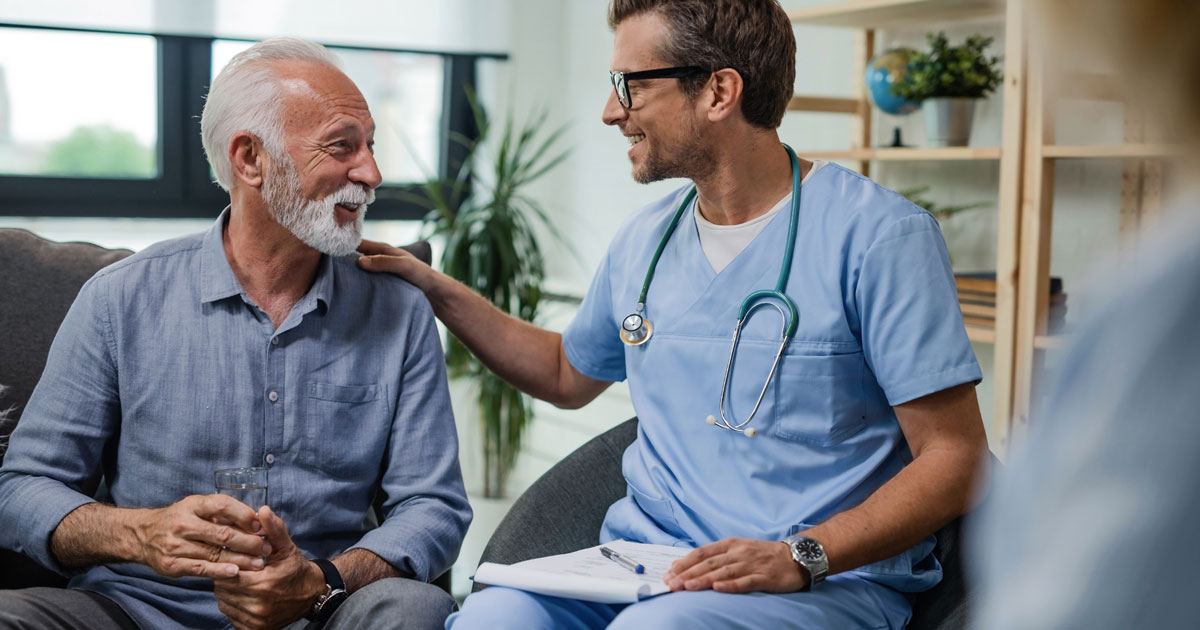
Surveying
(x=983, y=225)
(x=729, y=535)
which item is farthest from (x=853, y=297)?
(x=983, y=225)

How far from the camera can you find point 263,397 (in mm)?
1588

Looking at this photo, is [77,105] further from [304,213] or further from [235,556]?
[235,556]

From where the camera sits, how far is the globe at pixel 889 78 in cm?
268

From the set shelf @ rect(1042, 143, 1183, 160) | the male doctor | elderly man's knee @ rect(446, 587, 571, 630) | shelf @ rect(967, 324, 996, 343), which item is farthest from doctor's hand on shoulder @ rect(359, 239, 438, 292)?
shelf @ rect(967, 324, 996, 343)

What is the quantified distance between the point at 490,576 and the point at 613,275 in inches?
22.0

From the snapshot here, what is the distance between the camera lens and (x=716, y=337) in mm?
1530

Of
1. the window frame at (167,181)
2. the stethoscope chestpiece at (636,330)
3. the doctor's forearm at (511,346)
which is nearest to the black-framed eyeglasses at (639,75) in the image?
the stethoscope chestpiece at (636,330)

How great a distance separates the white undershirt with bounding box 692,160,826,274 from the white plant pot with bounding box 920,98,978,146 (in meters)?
1.15

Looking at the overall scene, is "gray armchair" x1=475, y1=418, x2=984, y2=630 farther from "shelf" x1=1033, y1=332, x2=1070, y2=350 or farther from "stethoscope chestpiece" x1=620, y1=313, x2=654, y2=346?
"shelf" x1=1033, y1=332, x2=1070, y2=350

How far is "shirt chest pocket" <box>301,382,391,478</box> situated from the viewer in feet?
5.23

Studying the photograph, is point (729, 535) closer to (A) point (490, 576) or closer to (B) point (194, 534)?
(A) point (490, 576)

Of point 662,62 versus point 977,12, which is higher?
point 977,12

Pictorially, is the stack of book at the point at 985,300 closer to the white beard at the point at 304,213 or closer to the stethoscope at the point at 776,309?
the stethoscope at the point at 776,309

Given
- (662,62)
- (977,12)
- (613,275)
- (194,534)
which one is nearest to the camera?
(194,534)
